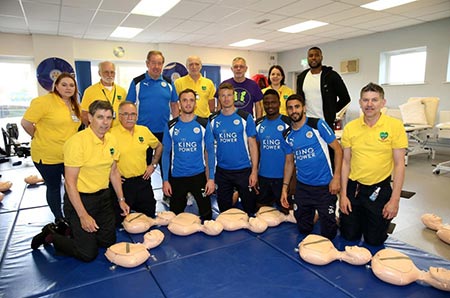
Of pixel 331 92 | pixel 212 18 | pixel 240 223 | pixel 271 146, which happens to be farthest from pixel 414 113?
pixel 240 223

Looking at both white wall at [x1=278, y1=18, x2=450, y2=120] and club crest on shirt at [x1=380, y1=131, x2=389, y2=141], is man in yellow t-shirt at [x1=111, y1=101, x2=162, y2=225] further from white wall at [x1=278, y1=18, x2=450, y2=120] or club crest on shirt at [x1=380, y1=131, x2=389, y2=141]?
white wall at [x1=278, y1=18, x2=450, y2=120]

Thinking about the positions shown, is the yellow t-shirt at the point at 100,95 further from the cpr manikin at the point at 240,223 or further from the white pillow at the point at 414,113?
the white pillow at the point at 414,113

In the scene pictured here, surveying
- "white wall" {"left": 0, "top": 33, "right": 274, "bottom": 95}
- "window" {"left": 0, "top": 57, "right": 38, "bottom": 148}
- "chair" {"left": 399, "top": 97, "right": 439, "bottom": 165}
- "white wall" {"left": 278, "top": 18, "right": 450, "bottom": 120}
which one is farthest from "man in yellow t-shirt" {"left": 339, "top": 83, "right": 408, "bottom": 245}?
"window" {"left": 0, "top": 57, "right": 38, "bottom": 148}

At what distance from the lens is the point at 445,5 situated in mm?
5793

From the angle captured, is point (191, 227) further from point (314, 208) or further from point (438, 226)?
point (438, 226)

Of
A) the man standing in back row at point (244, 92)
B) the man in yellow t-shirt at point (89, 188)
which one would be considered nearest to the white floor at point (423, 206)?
the man standing in back row at point (244, 92)

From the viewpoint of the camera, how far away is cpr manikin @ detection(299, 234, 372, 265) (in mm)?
2016

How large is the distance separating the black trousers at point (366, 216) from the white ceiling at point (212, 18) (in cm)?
425

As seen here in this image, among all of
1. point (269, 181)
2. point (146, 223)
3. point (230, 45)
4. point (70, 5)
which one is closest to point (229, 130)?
point (269, 181)

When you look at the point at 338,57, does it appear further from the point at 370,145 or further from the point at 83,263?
the point at 83,263

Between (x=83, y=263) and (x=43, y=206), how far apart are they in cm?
168

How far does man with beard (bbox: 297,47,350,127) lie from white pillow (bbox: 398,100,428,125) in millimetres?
4223

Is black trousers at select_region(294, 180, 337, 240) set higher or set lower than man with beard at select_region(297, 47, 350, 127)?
lower

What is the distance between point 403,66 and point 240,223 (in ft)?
25.5
